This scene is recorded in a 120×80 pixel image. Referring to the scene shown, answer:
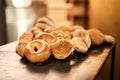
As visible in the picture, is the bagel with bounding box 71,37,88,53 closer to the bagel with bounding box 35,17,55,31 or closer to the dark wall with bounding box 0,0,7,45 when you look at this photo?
the bagel with bounding box 35,17,55,31

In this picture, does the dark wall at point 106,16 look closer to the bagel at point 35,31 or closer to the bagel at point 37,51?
the bagel at point 35,31

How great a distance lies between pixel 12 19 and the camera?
208cm

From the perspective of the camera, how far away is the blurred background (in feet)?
5.90

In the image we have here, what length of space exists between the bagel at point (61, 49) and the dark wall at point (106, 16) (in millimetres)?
1044

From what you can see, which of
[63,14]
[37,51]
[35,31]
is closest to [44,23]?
[35,31]

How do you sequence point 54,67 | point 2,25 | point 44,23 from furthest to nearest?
point 2,25 < point 44,23 < point 54,67

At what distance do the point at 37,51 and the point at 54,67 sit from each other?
71 mm

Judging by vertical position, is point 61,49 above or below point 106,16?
above

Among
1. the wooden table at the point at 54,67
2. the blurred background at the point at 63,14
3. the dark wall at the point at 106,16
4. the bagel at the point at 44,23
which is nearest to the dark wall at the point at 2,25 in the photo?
the blurred background at the point at 63,14

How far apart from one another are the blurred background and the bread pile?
0.78 m

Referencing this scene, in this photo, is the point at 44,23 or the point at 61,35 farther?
the point at 44,23

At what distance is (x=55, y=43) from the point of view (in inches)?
27.2

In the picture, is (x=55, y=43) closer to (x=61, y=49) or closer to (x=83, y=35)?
(x=61, y=49)

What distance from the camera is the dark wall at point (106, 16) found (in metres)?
1.79
